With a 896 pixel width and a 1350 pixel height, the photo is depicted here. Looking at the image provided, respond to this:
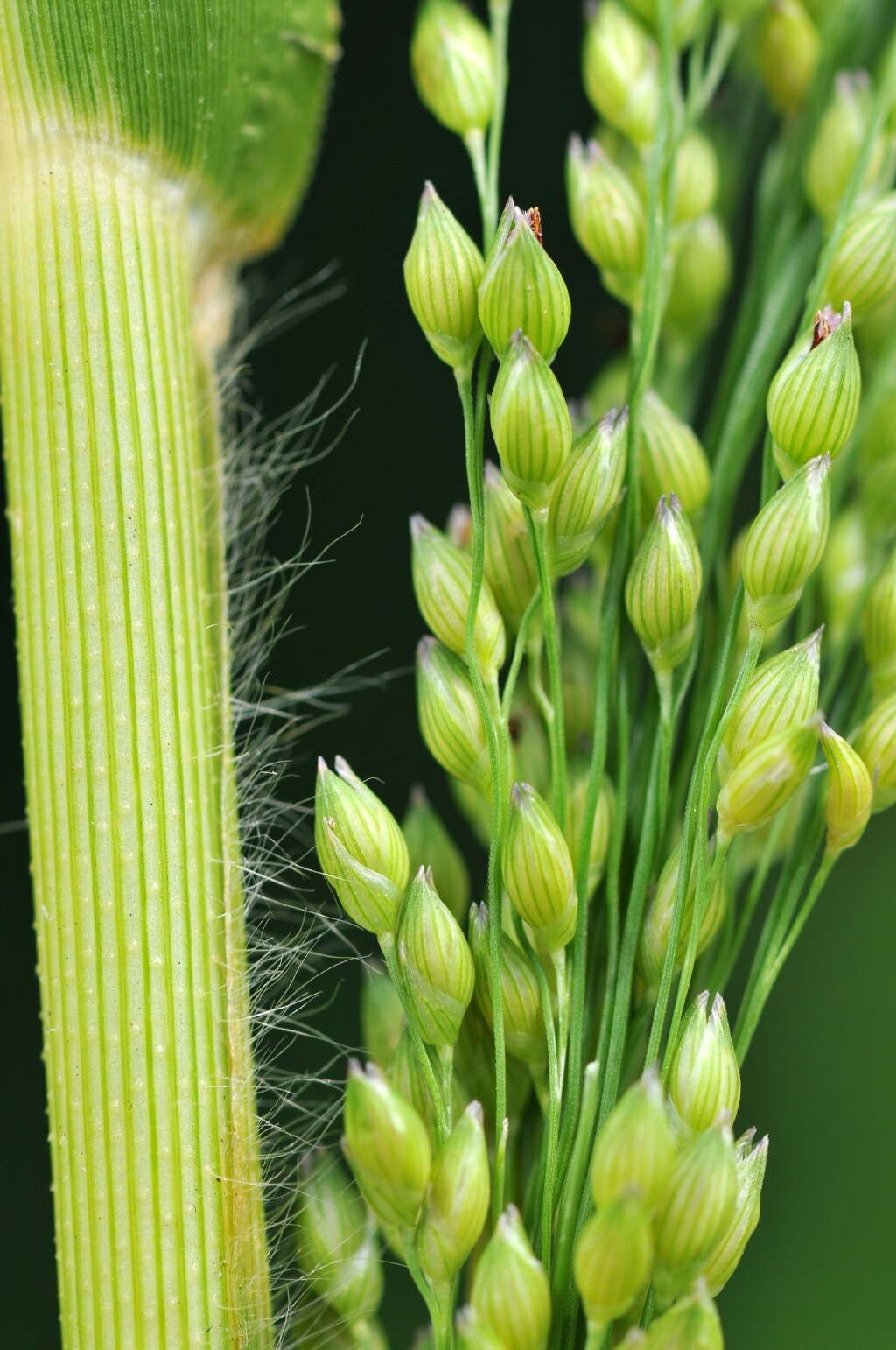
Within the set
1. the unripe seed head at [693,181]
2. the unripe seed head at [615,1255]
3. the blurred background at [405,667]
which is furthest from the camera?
the blurred background at [405,667]

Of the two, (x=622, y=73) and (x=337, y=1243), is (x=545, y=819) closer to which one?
(x=337, y=1243)

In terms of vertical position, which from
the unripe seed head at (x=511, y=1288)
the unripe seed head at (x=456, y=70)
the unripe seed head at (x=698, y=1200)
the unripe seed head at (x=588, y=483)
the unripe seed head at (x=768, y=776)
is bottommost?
the unripe seed head at (x=511, y=1288)

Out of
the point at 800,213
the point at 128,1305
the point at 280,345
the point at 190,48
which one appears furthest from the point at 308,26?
the point at 128,1305

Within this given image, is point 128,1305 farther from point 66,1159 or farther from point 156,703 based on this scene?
point 156,703

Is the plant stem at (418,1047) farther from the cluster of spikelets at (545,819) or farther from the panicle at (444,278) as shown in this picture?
the panicle at (444,278)

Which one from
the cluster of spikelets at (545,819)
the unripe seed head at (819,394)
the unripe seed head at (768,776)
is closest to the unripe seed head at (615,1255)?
the cluster of spikelets at (545,819)

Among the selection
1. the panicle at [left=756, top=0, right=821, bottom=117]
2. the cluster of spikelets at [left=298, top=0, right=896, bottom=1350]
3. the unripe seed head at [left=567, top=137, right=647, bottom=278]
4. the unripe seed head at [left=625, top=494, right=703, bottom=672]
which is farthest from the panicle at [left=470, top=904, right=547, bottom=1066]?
the panicle at [left=756, top=0, right=821, bottom=117]

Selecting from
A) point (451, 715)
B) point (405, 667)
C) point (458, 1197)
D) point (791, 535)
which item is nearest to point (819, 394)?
point (791, 535)

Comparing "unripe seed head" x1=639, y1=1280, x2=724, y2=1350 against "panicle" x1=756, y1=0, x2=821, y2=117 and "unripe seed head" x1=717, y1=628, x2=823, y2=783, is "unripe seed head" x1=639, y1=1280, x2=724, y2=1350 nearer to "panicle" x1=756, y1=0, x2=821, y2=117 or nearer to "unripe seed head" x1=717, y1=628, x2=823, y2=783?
"unripe seed head" x1=717, y1=628, x2=823, y2=783
